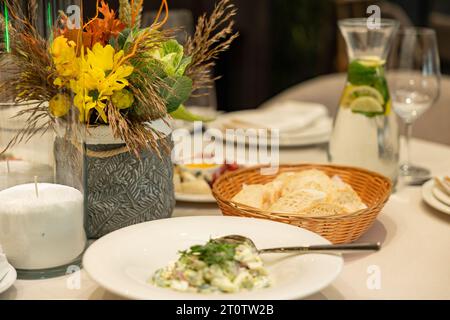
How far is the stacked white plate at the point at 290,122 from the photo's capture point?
71.4 inches

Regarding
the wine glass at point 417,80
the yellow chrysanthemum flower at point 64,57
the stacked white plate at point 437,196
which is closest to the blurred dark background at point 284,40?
the wine glass at point 417,80

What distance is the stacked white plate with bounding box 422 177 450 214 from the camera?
129 centimetres

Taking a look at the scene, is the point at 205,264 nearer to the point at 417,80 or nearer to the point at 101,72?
the point at 101,72

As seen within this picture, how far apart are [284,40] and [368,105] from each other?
334 centimetres

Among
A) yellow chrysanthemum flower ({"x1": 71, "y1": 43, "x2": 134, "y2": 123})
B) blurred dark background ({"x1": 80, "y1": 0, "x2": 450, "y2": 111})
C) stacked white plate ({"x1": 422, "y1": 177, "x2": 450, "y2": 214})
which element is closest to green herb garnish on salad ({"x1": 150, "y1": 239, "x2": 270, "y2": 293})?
yellow chrysanthemum flower ({"x1": 71, "y1": 43, "x2": 134, "y2": 123})

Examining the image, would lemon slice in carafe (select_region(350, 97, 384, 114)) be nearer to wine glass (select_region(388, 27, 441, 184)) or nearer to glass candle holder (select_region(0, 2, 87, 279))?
wine glass (select_region(388, 27, 441, 184))

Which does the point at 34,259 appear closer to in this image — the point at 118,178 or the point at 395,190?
the point at 118,178

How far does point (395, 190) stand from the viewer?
4.83 ft

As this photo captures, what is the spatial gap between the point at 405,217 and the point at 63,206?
0.64 metres

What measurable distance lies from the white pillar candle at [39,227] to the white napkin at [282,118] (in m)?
0.92

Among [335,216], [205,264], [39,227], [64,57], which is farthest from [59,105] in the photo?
[335,216]

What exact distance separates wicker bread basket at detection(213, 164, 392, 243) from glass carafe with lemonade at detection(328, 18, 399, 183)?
0.40ft

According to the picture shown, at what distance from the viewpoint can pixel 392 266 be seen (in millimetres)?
1078

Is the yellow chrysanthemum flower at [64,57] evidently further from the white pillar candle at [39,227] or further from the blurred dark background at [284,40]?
the blurred dark background at [284,40]
